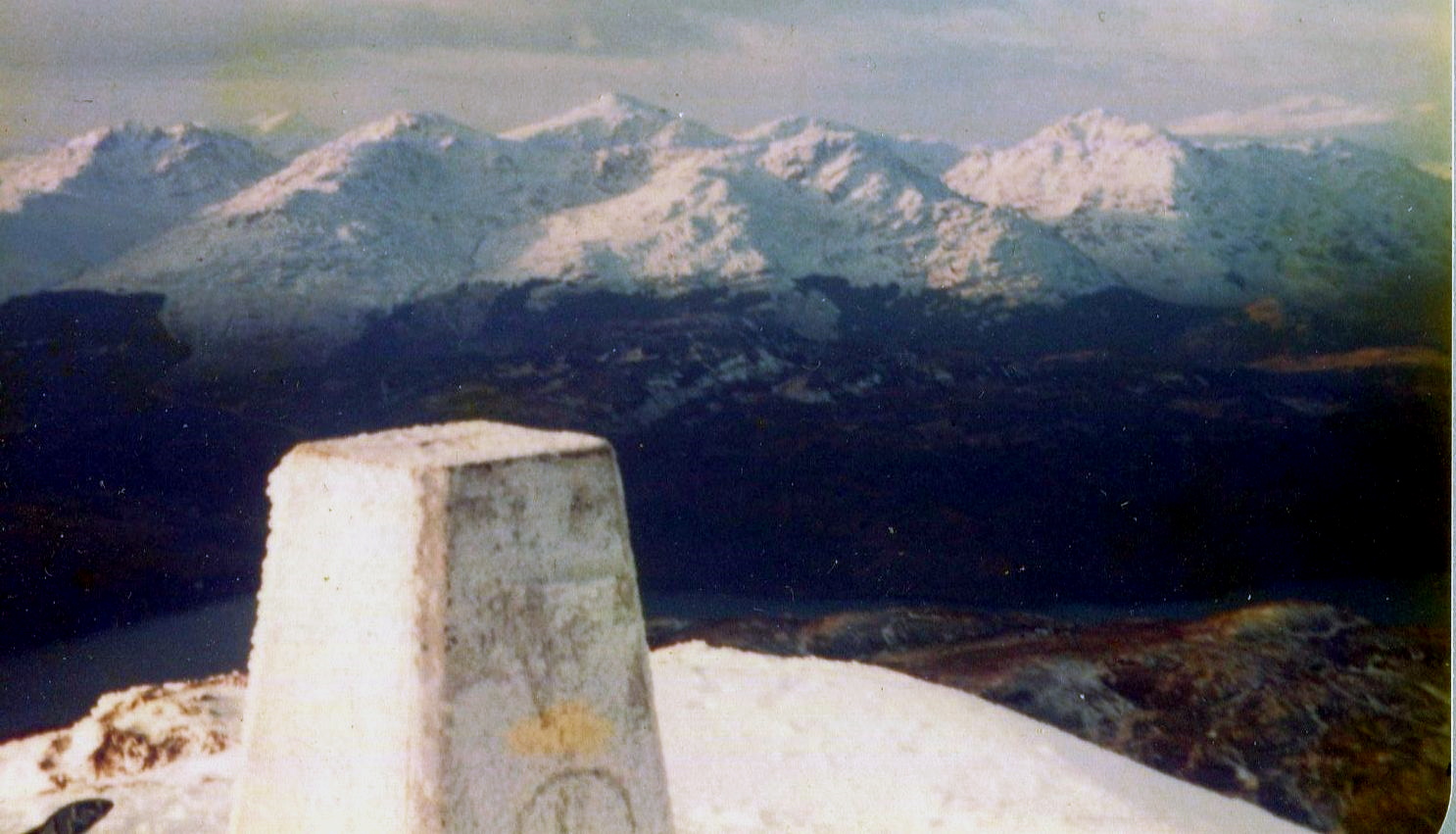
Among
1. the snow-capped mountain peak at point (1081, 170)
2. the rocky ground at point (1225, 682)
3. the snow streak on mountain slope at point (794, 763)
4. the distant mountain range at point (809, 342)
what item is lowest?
the rocky ground at point (1225, 682)

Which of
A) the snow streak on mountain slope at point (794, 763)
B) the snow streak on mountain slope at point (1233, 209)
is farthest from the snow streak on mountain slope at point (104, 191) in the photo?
the snow streak on mountain slope at point (1233, 209)

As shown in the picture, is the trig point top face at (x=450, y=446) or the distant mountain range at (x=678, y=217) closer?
the trig point top face at (x=450, y=446)

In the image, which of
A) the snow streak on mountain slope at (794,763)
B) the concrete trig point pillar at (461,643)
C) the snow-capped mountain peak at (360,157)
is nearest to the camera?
the concrete trig point pillar at (461,643)

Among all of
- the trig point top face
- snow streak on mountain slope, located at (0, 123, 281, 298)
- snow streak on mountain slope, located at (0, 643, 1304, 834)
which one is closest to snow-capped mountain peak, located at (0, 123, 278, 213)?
snow streak on mountain slope, located at (0, 123, 281, 298)

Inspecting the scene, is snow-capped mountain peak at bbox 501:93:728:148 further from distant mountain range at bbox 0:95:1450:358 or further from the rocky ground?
the rocky ground

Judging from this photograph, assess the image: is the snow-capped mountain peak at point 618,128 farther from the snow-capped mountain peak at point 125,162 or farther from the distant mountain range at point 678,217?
the snow-capped mountain peak at point 125,162

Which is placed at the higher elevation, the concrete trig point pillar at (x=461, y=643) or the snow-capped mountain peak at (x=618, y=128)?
the snow-capped mountain peak at (x=618, y=128)

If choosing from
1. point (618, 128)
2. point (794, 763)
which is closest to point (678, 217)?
point (618, 128)

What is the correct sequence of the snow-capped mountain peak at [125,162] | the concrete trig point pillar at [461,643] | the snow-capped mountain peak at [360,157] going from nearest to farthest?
the concrete trig point pillar at [461,643] → the snow-capped mountain peak at [125,162] → the snow-capped mountain peak at [360,157]

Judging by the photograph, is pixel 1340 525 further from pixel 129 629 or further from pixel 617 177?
pixel 129 629
